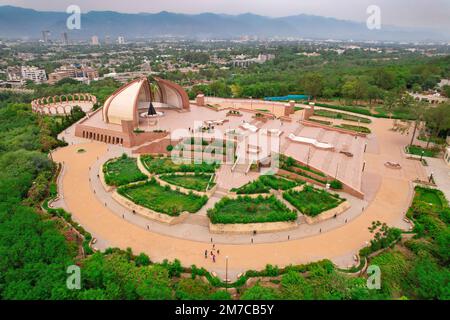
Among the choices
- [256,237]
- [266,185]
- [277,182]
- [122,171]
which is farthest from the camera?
[122,171]

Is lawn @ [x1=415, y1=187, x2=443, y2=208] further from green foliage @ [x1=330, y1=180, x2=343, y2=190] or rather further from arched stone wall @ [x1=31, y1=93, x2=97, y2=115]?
arched stone wall @ [x1=31, y1=93, x2=97, y2=115]

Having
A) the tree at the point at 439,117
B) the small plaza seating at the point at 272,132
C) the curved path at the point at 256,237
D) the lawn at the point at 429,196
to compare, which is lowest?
the curved path at the point at 256,237

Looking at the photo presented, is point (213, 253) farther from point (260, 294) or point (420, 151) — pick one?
point (420, 151)

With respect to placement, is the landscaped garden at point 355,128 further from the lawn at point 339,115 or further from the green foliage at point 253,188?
the green foliage at point 253,188

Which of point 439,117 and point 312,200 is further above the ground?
point 439,117

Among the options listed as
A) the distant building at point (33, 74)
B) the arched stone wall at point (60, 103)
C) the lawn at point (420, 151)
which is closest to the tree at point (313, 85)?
the lawn at point (420, 151)

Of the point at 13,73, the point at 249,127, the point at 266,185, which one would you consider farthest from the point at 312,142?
the point at 13,73

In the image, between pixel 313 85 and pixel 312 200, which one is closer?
pixel 312 200
